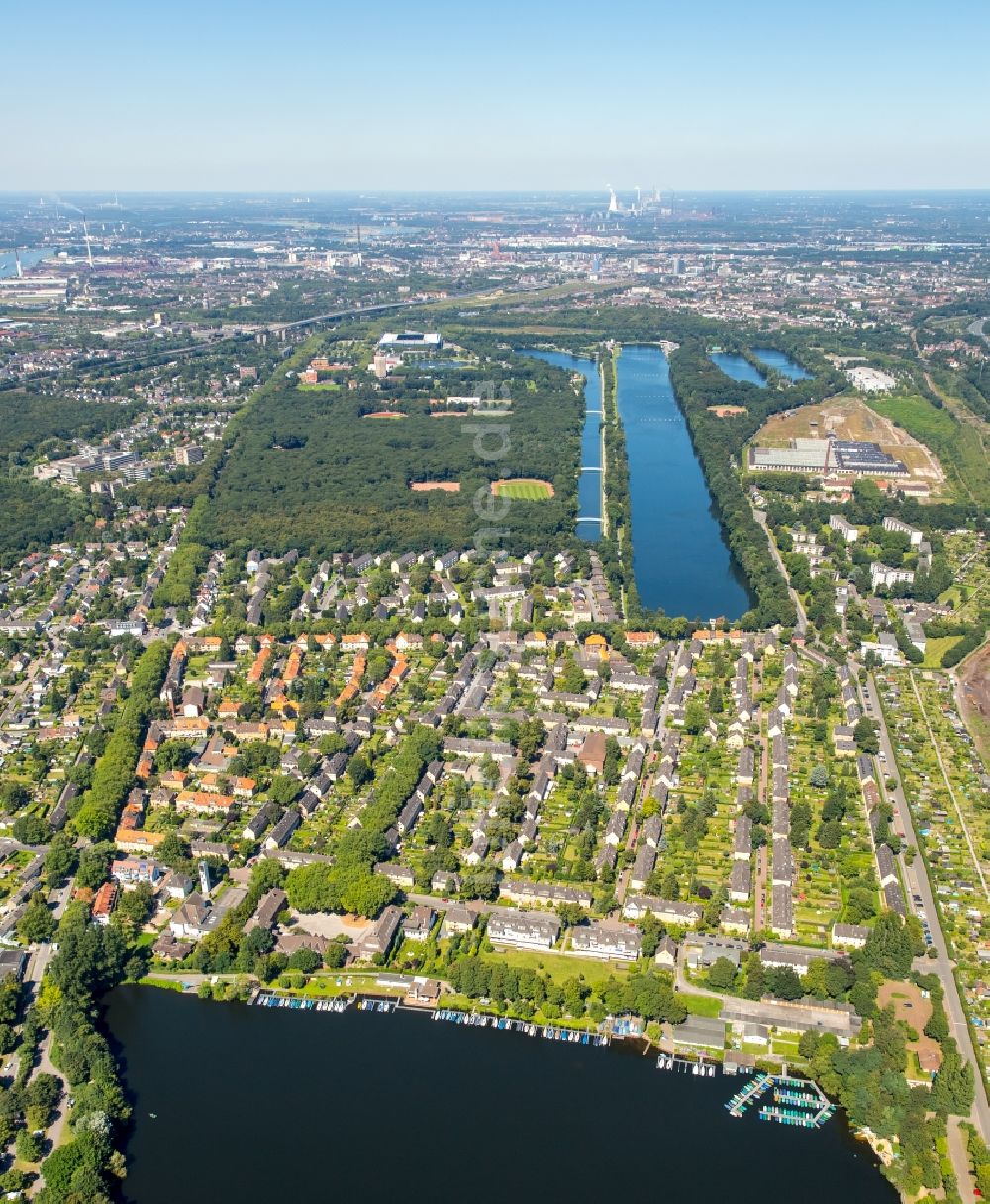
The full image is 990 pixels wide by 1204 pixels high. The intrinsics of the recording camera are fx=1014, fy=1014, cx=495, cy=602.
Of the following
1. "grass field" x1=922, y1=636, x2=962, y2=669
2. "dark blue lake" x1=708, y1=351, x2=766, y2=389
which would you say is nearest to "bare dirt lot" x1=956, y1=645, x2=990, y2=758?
"grass field" x1=922, y1=636, x2=962, y2=669

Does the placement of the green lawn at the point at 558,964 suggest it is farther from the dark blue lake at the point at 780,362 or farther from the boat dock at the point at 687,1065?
the dark blue lake at the point at 780,362

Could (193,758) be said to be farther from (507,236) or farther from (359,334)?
(507,236)

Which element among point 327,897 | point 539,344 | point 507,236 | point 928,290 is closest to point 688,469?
point 539,344

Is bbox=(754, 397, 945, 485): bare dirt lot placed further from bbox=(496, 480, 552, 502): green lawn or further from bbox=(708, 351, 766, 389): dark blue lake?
bbox=(496, 480, 552, 502): green lawn

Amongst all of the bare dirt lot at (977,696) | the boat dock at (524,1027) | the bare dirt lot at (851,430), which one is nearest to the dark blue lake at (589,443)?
the bare dirt lot at (851,430)

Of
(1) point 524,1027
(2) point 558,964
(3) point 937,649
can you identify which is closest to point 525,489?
(3) point 937,649

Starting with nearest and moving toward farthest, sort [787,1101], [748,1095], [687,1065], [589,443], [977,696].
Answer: [787,1101] < [748,1095] < [687,1065] < [977,696] < [589,443]

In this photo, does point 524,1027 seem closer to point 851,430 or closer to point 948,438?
point 851,430
